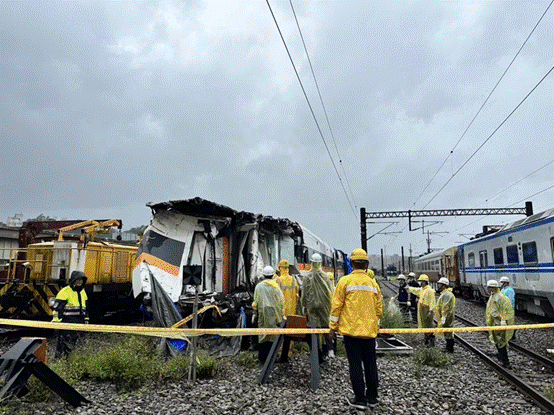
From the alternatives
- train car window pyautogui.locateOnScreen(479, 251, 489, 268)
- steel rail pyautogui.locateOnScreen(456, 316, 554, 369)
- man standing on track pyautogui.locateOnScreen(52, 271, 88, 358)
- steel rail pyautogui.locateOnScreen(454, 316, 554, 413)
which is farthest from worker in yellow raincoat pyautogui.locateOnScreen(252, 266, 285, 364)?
train car window pyautogui.locateOnScreen(479, 251, 489, 268)

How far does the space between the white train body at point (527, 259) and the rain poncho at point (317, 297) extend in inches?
297

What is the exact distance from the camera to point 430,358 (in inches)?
300

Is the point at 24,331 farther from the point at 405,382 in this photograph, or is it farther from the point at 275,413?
the point at 405,382

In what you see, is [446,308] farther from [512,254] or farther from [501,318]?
[512,254]

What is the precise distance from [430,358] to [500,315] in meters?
1.47

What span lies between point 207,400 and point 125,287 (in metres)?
8.10

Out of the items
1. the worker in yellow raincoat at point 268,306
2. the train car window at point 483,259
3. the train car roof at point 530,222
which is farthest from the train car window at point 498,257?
the worker in yellow raincoat at point 268,306

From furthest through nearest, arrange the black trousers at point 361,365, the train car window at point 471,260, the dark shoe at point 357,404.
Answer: the train car window at point 471,260, the black trousers at point 361,365, the dark shoe at point 357,404

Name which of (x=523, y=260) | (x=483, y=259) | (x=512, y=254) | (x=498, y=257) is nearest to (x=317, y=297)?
(x=523, y=260)

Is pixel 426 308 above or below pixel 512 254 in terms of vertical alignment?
below

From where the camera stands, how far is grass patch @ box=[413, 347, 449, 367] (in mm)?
7531

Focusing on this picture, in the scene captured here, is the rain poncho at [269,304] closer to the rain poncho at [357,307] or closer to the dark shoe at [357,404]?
the rain poncho at [357,307]

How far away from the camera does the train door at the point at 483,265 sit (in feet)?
59.2

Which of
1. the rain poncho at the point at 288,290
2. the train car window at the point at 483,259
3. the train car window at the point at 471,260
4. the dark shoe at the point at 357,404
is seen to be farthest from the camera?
the train car window at the point at 471,260
